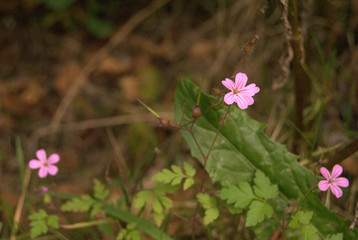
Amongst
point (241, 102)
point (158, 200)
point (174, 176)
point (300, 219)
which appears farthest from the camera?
point (158, 200)

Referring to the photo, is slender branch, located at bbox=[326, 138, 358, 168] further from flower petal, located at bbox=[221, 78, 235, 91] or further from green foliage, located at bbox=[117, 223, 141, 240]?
green foliage, located at bbox=[117, 223, 141, 240]

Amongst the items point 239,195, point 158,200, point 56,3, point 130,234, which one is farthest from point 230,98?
point 56,3

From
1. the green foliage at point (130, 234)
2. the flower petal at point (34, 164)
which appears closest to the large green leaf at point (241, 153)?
the green foliage at point (130, 234)

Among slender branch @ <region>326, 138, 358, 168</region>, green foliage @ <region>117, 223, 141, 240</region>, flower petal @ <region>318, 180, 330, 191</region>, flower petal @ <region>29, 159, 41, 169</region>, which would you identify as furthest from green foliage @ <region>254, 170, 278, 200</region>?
flower petal @ <region>29, 159, 41, 169</region>

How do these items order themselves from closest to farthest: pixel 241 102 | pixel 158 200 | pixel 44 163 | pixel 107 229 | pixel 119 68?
pixel 241 102
pixel 158 200
pixel 44 163
pixel 107 229
pixel 119 68

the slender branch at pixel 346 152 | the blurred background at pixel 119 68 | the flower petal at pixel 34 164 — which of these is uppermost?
the blurred background at pixel 119 68

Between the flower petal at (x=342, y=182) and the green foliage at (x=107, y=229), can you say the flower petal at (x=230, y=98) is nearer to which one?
the flower petal at (x=342, y=182)

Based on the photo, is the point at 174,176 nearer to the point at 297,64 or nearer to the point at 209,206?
the point at 209,206

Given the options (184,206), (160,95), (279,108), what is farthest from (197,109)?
(160,95)
